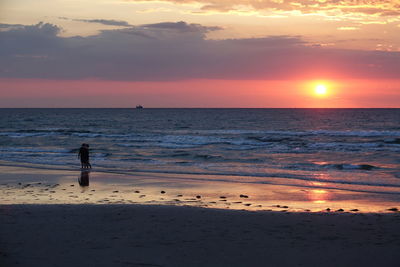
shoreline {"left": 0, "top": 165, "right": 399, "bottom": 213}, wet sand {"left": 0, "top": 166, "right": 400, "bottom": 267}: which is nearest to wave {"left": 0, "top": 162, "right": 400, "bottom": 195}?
shoreline {"left": 0, "top": 165, "right": 399, "bottom": 213}

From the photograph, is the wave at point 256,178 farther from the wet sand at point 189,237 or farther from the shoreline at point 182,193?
the wet sand at point 189,237

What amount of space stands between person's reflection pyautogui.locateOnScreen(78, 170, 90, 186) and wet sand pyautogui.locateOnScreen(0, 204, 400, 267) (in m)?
5.09

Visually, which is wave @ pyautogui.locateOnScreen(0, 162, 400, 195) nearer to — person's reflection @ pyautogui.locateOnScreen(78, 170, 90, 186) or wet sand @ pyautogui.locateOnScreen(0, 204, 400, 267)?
person's reflection @ pyautogui.locateOnScreen(78, 170, 90, 186)

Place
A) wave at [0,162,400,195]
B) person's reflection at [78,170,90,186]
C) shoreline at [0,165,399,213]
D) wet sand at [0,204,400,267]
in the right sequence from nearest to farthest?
1. wet sand at [0,204,400,267]
2. shoreline at [0,165,399,213]
3. wave at [0,162,400,195]
4. person's reflection at [78,170,90,186]

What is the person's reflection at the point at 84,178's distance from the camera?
16444mm

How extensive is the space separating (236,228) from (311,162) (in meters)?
A: 17.0

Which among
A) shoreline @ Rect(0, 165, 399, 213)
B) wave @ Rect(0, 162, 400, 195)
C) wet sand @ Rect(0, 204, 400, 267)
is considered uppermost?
wet sand @ Rect(0, 204, 400, 267)

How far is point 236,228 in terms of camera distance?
9367mm

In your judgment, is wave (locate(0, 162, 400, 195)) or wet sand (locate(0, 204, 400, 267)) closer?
wet sand (locate(0, 204, 400, 267))

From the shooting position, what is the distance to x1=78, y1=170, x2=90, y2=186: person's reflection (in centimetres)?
1644

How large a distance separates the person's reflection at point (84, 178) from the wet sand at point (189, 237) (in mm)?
5086

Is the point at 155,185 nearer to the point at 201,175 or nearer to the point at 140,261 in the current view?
the point at 201,175

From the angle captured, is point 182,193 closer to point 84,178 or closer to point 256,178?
point 256,178

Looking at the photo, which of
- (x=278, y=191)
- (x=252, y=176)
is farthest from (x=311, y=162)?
(x=278, y=191)
